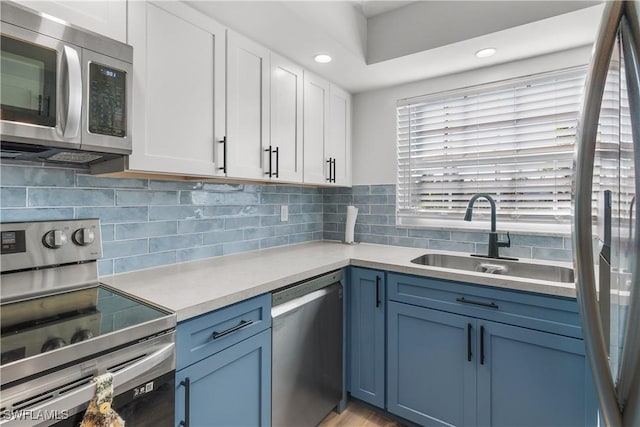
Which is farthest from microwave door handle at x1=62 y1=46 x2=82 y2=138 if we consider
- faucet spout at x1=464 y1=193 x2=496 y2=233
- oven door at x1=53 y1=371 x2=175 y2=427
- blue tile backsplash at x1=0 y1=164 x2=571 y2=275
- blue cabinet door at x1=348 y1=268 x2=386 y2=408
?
faucet spout at x1=464 y1=193 x2=496 y2=233

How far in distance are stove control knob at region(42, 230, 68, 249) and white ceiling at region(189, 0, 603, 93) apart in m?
1.12

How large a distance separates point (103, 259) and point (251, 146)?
872mm

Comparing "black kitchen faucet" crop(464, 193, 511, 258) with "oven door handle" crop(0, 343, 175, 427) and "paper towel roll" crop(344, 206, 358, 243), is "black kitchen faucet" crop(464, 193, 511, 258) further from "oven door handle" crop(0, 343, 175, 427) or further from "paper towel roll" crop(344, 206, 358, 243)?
"oven door handle" crop(0, 343, 175, 427)

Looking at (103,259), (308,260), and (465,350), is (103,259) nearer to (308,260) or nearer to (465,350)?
(308,260)

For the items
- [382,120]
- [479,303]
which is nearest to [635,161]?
[479,303]

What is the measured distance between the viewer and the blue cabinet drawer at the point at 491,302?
4.57 feet

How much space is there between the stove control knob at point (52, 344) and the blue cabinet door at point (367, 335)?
141 cm

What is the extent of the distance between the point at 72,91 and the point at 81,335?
0.73 meters

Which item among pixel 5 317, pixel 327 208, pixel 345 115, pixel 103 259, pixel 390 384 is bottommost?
pixel 390 384

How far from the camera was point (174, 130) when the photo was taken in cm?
142

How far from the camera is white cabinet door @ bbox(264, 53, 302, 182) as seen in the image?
1.90 meters

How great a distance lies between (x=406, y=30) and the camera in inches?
76.0

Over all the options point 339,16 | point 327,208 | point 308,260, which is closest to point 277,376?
point 308,260

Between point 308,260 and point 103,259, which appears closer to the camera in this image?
point 103,259
